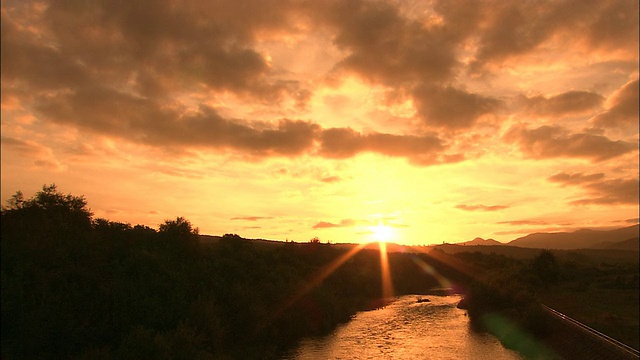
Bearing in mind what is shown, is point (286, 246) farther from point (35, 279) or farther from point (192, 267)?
point (35, 279)

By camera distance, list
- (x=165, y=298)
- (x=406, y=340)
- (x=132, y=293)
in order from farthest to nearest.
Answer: (x=406, y=340) → (x=165, y=298) → (x=132, y=293)

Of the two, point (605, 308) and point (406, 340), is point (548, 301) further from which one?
point (406, 340)

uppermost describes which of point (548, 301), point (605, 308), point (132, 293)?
point (132, 293)

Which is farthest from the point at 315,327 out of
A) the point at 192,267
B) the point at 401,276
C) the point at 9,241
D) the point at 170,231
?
the point at 401,276

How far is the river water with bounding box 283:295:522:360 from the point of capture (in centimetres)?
3934

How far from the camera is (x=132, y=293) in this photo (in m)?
34.6

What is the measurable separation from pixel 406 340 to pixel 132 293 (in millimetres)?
28632

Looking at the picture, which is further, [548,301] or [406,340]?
[548,301]

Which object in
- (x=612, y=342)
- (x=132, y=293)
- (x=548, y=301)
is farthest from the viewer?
(x=548, y=301)

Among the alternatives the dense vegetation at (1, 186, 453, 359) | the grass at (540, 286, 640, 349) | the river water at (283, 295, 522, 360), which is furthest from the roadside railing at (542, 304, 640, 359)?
the dense vegetation at (1, 186, 453, 359)

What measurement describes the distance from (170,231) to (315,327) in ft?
72.2

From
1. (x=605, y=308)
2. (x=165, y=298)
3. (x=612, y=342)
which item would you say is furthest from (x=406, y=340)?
(x=605, y=308)

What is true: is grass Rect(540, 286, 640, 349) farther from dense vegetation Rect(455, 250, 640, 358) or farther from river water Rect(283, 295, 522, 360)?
river water Rect(283, 295, 522, 360)

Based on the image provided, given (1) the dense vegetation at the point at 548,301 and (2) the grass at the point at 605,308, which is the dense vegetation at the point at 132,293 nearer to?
(1) the dense vegetation at the point at 548,301
